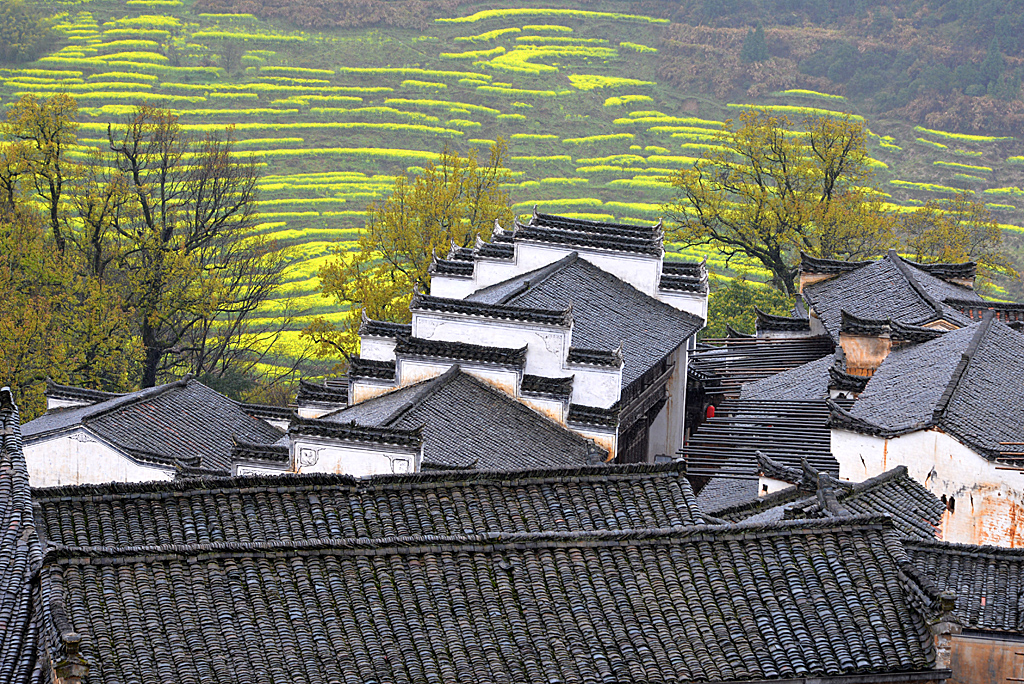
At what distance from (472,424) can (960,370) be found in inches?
370

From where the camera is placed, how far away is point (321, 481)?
54.3 feet

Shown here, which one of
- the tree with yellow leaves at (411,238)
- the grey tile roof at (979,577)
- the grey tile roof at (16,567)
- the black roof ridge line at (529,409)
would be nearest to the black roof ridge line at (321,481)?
the grey tile roof at (16,567)

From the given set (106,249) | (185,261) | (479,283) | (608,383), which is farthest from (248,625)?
(106,249)

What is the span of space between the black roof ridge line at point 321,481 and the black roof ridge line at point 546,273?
14.9 m

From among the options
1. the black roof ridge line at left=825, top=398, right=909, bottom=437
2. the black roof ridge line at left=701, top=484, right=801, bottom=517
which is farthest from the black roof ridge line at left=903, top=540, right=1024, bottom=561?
the black roof ridge line at left=825, top=398, right=909, bottom=437

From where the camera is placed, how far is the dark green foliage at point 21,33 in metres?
79.0

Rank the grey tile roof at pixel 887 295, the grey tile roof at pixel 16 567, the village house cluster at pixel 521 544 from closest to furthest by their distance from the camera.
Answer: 1. the grey tile roof at pixel 16 567
2. the village house cluster at pixel 521 544
3. the grey tile roof at pixel 887 295

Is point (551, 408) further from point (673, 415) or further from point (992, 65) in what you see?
point (992, 65)

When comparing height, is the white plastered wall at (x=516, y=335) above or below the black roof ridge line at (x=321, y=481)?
below

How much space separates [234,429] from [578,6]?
249ft

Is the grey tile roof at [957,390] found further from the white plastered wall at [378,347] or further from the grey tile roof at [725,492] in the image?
the white plastered wall at [378,347]

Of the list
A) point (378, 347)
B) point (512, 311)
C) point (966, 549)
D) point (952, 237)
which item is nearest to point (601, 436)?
point (512, 311)

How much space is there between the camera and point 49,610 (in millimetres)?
12461

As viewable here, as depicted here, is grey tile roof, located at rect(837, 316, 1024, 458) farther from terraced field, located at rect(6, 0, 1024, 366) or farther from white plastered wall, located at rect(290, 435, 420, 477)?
terraced field, located at rect(6, 0, 1024, 366)
